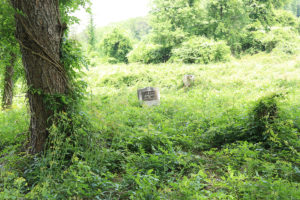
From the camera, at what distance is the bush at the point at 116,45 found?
1196 inches

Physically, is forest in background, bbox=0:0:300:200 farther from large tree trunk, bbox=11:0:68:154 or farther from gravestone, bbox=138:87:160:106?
gravestone, bbox=138:87:160:106

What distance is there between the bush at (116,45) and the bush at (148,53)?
6.45 meters

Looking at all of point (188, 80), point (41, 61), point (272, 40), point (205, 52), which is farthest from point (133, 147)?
point (272, 40)

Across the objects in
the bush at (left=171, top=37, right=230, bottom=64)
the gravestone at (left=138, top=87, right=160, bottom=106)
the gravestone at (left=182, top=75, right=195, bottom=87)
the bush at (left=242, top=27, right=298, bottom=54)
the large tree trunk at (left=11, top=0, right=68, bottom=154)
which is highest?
the bush at (left=242, top=27, right=298, bottom=54)

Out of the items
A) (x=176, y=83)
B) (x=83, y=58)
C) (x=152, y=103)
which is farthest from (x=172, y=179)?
(x=176, y=83)

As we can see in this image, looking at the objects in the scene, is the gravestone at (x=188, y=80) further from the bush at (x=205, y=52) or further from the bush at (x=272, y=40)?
the bush at (x=272, y=40)

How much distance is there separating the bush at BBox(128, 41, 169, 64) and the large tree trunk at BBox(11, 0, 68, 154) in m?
20.4

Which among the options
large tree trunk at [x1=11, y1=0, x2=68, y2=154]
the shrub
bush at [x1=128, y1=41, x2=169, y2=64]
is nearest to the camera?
large tree trunk at [x1=11, y1=0, x2=68, y2=154]

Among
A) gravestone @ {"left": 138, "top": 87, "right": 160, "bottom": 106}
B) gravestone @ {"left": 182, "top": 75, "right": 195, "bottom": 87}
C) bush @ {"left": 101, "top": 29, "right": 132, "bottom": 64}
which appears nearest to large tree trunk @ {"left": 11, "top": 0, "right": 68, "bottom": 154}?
gravestone @ {"left": 138, "top": 87, "right": 160, "bottom": 106}

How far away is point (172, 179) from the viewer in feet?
9.90

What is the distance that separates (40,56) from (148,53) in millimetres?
21235

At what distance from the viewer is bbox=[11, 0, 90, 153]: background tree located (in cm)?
343

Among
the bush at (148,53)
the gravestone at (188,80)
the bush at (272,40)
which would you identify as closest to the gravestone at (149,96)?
the gravestone at (188,80)

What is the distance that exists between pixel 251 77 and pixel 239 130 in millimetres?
8740
